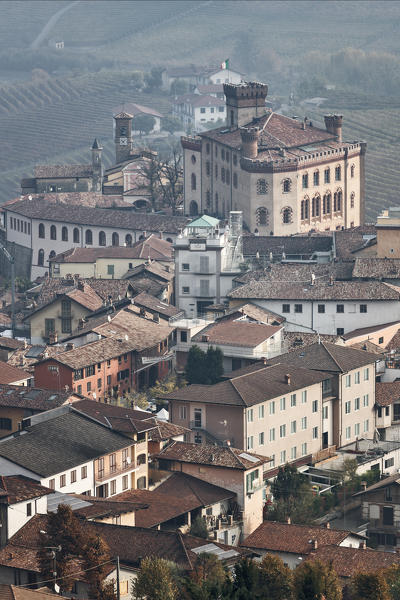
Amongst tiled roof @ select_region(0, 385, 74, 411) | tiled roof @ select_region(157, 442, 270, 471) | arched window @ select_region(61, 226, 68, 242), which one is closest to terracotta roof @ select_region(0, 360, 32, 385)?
tiled roof @ select_region(0, 385, 74, 411)

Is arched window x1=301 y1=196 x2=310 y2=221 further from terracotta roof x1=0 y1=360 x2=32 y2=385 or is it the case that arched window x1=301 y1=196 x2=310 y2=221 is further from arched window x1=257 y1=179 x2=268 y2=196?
terracotta roof x1=0 y1=360 x2=32 y2=385

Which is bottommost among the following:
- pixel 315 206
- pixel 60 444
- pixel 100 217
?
pixel 100 217

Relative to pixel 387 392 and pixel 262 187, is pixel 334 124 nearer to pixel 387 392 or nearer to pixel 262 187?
pixel 262 187

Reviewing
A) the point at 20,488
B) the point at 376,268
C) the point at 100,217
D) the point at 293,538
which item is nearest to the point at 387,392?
the point at 376,268

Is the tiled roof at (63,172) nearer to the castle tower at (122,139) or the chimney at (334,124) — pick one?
the castle tower at (122,139)

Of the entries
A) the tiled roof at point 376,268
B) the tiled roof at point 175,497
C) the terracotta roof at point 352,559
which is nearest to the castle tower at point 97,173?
the tiled roof at point 376,268

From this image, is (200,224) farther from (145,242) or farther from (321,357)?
(321,357)
